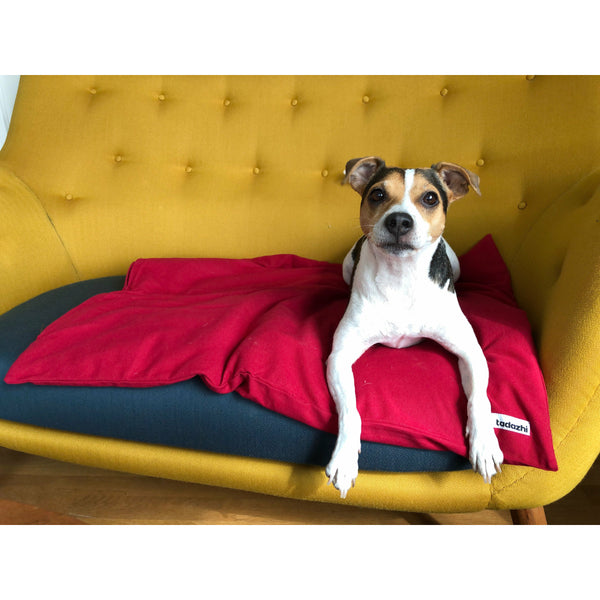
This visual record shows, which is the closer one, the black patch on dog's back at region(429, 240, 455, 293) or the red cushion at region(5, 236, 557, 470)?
the red cushion at region(5, 236, 557, 470)

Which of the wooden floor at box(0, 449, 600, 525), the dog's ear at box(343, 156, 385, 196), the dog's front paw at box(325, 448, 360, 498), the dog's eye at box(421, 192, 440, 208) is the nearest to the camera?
the dog's front paw at box(325, 448, 360, 498)

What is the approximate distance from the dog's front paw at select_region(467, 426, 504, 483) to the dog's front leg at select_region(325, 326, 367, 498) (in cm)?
33

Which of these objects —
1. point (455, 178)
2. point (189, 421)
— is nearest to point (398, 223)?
point (455, 178)

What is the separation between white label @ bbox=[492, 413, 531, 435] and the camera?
160 cm

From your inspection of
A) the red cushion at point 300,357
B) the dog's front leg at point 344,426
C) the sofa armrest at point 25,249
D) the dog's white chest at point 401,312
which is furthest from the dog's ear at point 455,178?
the sofa armrest at point 25,249

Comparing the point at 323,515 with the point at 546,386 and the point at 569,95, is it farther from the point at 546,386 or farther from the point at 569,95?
the point at 569,95

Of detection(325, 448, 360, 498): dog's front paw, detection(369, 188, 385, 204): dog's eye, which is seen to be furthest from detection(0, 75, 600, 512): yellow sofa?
detection(325, 448, 360, 498): dog's front paw

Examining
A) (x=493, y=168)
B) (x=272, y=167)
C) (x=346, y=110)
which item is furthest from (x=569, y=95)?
(x=272, y=167)

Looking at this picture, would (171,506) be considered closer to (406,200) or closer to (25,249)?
(25,249)

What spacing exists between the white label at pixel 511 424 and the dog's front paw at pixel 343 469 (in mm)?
435

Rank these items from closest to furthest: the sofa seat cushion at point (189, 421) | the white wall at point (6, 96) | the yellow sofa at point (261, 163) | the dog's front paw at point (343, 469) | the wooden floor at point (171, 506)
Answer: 1. the dog's front paw at point (343, 469)
2. the sofa seat cushion at point (189, 421)
3. the wooden floor at point (171, 506)
4. the yellow sofa at point (261, 163)
5. the white wall at point (6, 96)

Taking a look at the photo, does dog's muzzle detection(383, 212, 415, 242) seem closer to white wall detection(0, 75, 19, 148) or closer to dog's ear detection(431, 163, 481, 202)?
dog's ear detection(431, 163, 481, 202)

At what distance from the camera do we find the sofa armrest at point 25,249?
242 centimetres

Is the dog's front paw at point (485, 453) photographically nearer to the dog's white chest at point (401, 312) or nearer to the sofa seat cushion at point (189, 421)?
the sofa seat cushion at point (189, 421)
